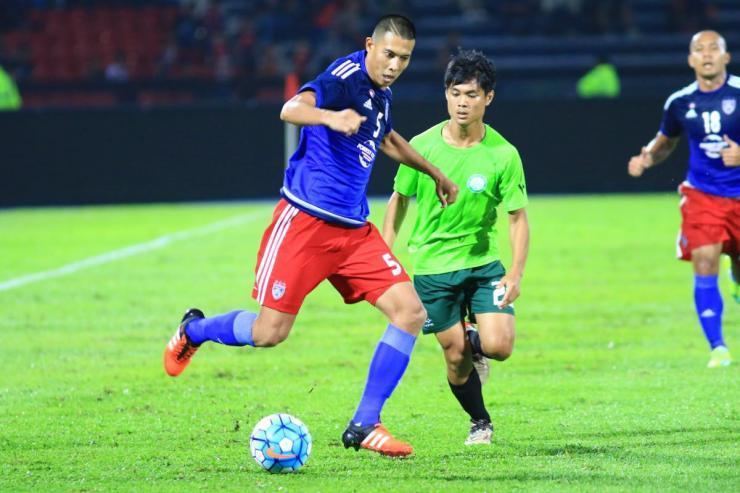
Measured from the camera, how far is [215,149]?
25641 millimetres

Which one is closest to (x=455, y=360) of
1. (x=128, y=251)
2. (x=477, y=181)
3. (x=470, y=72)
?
(x=477, y=181)

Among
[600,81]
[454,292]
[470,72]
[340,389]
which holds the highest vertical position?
[470,72]

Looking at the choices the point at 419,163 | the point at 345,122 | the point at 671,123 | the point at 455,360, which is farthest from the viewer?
the point at 671,123

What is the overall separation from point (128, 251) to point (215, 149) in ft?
24.4

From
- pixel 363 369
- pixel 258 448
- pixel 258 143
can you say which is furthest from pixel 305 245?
pixel 258 143

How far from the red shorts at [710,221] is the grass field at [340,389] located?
90 cm

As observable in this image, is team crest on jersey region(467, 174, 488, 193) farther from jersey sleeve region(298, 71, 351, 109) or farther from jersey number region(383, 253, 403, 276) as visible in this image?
jersey sleeve region(298, 71, 351, 109)

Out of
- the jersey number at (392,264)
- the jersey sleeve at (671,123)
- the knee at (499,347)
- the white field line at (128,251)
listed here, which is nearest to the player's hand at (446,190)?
the jersey number at (392,264)

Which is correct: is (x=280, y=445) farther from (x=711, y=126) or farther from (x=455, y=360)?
(x=711, y=126)

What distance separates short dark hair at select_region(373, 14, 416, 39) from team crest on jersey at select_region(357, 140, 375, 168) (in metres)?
0.55

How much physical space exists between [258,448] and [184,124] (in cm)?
1930

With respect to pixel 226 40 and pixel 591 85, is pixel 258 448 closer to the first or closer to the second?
pixel 591 85

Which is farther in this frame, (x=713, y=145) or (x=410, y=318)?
(x=713, y=145)

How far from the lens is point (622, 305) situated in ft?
43.6
